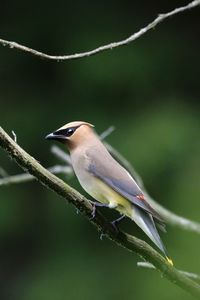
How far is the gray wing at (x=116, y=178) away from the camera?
3.66 meters

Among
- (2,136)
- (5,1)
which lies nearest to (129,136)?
(5,1)

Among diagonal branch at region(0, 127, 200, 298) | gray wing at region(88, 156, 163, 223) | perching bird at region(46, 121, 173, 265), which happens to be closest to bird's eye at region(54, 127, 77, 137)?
perching bird at region(46, 121, 173, 265)

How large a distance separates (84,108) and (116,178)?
525 centimetres

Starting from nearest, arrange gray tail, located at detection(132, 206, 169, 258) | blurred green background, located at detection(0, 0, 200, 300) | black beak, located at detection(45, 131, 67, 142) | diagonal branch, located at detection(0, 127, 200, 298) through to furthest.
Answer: diagonal branch, located at detection(0, 127, 200, 298), gray tail, located at detection(132, 206, 169, 258), black beak, located at detection(45, 131, 67, 142), blurred green background, located at detection(0, 0, 200, 300)

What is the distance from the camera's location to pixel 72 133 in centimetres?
374

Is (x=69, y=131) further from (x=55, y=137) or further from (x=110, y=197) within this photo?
(x=110, y=197)

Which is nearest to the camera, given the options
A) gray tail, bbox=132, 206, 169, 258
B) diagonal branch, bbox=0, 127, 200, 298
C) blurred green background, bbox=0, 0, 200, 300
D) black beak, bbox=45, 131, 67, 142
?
diagonal branch, bbox=0, 127, 200, 298

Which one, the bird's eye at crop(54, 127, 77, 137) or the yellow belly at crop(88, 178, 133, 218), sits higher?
the bird's eye at crop(54, 127, 77, 137)

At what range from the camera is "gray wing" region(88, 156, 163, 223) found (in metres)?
3.66

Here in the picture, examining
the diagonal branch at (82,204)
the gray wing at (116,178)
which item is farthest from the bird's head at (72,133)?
the diagonal branch at (82,204)

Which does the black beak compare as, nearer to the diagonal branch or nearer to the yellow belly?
the yellow belly

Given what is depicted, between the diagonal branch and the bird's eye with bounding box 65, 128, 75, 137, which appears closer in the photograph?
the diagonal branch

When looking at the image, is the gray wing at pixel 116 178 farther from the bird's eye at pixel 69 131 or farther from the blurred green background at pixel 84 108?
the blurred green background at pixel 84 108

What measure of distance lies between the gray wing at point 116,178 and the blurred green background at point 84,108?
15.0 ft
